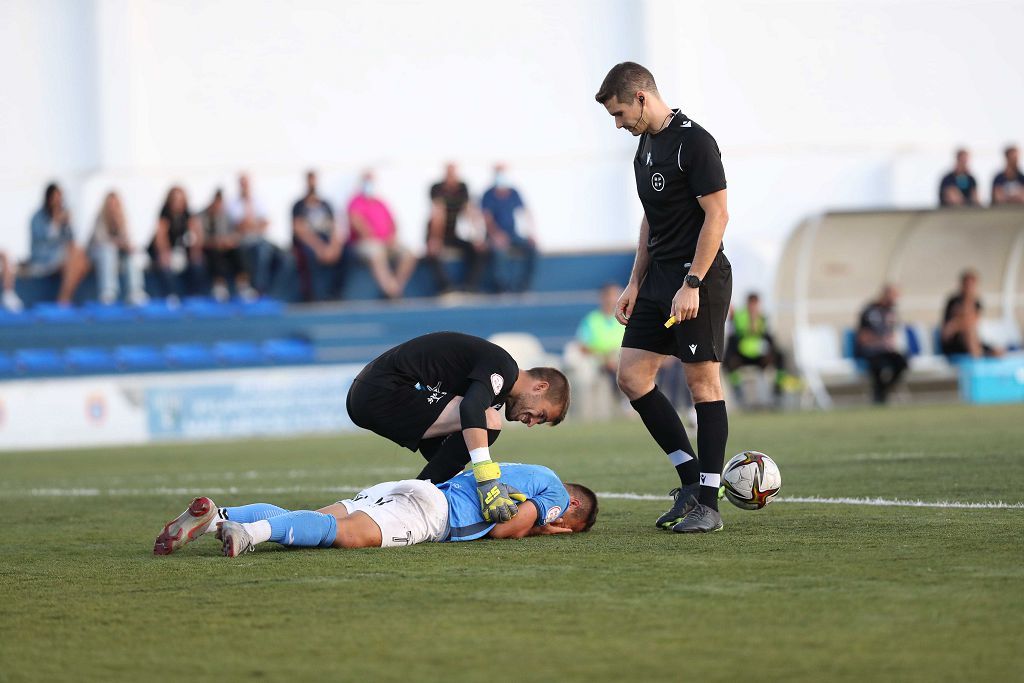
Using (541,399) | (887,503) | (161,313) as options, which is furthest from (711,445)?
(161,313)

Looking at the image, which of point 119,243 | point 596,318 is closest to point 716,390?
point 596,318

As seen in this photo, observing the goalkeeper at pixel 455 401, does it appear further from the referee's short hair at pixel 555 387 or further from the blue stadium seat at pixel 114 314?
the blue stadium seat at pixel 114 314

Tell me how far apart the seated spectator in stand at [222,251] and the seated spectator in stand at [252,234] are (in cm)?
9

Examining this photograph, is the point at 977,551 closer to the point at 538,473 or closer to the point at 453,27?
the point at 538,473

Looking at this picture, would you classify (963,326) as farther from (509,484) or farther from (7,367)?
(509,484)

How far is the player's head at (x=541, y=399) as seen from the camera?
6023mm

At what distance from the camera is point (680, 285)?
633cm

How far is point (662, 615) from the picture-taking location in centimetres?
393

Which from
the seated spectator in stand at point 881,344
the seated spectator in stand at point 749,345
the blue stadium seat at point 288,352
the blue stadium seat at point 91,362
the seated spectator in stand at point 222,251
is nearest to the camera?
the seated spectator in stand at point 881,344

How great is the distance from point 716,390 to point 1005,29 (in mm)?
22926

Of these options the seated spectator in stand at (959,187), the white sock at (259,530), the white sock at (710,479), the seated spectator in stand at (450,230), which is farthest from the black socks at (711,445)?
the seated spectator in stand at (959,187)

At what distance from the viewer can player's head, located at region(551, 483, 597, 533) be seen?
Result: 596cm

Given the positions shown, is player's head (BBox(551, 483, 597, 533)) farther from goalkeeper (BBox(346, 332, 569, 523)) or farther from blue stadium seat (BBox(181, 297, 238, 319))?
blue stadium seat (BBox(181, 297, 238, 319))

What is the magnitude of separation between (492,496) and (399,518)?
1.20 ft
